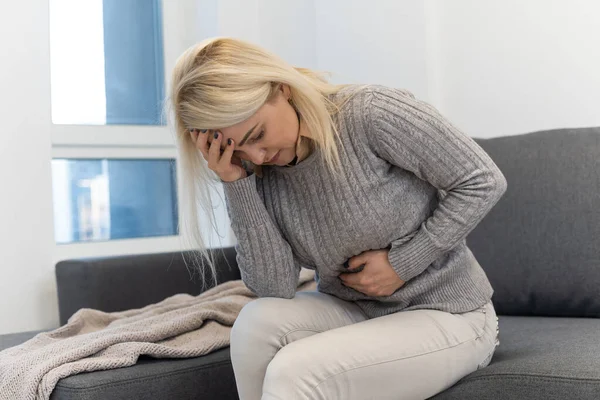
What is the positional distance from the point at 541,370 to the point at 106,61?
214 centimetres

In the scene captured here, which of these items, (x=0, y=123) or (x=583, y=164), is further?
(x=0, y=123)

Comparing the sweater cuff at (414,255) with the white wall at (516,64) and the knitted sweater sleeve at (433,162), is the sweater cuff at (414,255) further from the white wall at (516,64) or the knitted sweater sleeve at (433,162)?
the white wall at (516,64)

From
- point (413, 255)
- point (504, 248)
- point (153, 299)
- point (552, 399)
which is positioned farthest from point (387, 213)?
point (153, 299)

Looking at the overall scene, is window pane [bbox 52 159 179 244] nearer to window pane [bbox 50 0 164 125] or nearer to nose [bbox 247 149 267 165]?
window pane [bbox 50 0 164 125]

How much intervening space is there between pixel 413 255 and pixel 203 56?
0.52 meters

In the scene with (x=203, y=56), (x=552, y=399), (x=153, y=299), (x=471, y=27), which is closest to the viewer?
(x=552, y=399)

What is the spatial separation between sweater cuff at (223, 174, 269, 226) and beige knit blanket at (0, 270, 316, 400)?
0.32 metres

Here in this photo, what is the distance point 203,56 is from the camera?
1.36 metres

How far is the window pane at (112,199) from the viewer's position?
2.76 m

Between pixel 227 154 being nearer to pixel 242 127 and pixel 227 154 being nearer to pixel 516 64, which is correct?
pixel 242 127

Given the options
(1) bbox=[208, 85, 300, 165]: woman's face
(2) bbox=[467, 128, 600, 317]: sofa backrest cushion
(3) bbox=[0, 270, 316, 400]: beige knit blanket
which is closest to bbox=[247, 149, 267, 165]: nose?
(1) bbox=[208, 85, 300, 165]: woman's face

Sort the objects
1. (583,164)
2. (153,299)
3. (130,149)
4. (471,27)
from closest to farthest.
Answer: (583,164)
(153,299)
(471,27)
(130,149)

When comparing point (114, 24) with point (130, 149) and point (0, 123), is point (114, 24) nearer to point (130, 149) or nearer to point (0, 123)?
point (130, 149)

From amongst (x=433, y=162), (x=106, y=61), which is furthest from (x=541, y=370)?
(x=106, y=61)
